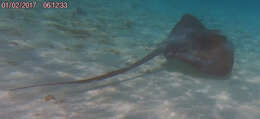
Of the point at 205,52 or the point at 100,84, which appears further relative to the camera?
the point at 205,52

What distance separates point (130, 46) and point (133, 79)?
2418 millimetres

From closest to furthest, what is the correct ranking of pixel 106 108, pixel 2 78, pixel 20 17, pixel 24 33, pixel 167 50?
1. pixel 106 108
2. pixel 2 78
3. pixel 167 50
4. pixel 24 33
5. pixel 20 17

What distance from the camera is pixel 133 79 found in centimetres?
405

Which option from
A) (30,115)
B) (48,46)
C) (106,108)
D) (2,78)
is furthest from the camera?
(48,46)

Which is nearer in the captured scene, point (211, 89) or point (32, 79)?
point (32, 79)

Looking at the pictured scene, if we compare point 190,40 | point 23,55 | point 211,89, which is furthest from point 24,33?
point 211,89

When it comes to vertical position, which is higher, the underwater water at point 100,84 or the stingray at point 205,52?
the stingray at point 205,52

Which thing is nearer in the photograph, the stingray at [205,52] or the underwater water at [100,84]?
the underwater water at [100,84]

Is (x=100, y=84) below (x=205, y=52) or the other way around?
below

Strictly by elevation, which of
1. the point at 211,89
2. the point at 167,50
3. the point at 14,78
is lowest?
the point at 211,89

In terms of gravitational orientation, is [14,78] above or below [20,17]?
below

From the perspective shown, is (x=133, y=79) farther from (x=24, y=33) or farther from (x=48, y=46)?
(x=24, y=33)

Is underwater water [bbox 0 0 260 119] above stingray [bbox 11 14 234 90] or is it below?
below

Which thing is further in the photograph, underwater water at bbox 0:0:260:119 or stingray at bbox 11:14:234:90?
stingray at bbox 11:14:234:90
